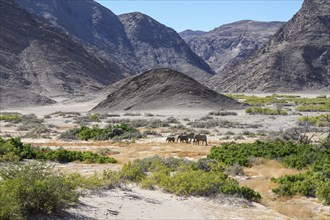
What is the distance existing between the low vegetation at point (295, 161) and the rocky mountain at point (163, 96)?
3470 cm

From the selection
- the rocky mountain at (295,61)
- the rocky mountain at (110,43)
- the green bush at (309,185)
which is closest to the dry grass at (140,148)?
the green bush at (309,185)

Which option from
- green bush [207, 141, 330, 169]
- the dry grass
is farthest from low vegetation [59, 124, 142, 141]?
green bush [207, 141, 330, 169]

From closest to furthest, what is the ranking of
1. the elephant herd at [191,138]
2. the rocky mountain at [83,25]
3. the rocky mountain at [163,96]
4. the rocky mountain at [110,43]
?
the elephant herd at [191,138] → the rocky mountain at [163,96] → the rocky mountain at [83,25] → the rocky mountain at [110,43]

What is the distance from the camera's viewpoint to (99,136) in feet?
94.3

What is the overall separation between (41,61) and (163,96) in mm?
47501

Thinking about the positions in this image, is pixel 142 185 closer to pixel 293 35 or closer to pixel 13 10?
pixel 13 10

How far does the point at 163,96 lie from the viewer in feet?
191

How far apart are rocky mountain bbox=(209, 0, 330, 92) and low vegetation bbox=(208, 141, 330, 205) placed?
88.3 m

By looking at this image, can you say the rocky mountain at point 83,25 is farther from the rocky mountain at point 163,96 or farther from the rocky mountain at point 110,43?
the rocky mountain at point 163,96

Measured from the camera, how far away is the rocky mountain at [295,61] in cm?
10931

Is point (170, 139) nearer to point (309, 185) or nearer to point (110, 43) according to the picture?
point (309, 185)

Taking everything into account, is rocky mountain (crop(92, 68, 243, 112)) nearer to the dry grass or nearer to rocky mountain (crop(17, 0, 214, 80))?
the dry grass

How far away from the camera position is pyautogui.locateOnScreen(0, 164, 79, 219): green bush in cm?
838

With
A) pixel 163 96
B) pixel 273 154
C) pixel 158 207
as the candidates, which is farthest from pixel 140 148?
pixel 163 96
